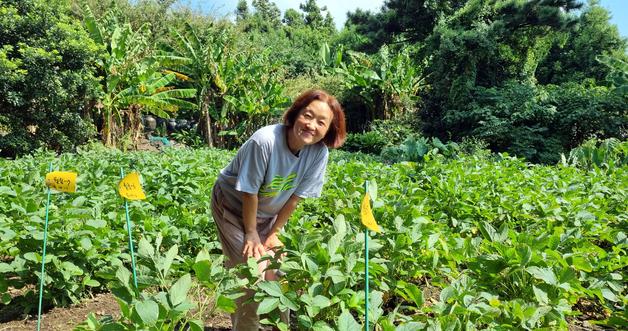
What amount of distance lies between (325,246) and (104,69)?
1351 centimetres

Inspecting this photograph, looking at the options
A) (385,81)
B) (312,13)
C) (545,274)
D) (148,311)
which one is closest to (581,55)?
(385,81)

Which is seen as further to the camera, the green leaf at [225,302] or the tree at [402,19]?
the tree at [402,19]

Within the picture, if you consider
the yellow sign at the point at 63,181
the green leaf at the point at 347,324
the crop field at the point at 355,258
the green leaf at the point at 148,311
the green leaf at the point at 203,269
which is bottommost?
the crop field at the point at 355,258

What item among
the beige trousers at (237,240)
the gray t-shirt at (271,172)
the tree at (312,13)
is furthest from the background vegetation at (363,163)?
the tree at (312,13)

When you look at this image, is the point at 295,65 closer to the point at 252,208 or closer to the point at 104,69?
the point at 104,69

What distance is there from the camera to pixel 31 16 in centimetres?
1125

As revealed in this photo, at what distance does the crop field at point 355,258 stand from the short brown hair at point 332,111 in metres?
0.48

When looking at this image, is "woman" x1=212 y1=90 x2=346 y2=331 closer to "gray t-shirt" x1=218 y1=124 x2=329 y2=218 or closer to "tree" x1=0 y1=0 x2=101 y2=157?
"gray t-shirt" x1=218 y1=124 x2=329 y2=218

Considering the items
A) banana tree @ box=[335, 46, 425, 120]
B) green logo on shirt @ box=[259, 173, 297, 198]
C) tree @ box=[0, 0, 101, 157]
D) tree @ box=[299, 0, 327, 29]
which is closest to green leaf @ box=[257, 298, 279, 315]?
green logo on shirt @ box=[259, 173, 297, 198]

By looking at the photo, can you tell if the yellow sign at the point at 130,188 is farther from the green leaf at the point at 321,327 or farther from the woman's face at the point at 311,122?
the green leaf at the point at 321,327

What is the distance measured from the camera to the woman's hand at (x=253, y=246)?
2.41 m

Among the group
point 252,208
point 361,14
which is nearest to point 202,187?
point 252,208

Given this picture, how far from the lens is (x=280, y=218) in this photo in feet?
8.67

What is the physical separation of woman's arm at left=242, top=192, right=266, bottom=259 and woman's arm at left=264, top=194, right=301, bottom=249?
0.17m
